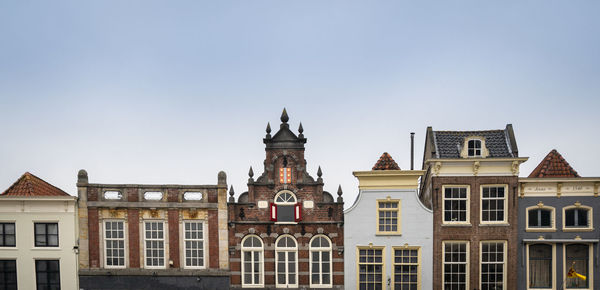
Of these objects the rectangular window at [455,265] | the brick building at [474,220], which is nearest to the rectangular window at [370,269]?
the brick building at [474,220]

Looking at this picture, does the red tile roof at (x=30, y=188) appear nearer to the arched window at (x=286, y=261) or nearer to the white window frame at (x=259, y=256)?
the white window frame at (x=259, y=256)

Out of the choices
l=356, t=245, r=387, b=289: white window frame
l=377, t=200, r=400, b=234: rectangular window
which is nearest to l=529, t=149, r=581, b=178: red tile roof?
l=377, t=200, r=400, b=234: rectangular window

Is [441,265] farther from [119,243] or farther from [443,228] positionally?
[119,243]

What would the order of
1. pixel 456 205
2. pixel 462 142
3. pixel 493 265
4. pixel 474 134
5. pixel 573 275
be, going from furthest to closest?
pixel 474 134
pixel 462 142
pixel 456 205
pixel 493 265
pixel 573 275

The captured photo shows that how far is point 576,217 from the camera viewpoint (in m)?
20.8

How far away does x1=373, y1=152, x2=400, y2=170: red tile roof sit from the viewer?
21.8 meters

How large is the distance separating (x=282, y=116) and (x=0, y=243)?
17.9 meters

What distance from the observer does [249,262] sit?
21719 millimetres

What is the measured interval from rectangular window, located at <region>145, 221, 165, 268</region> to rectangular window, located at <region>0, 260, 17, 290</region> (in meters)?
7.65

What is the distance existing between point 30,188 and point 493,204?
88.6 feet

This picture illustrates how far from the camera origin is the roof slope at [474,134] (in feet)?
70.2

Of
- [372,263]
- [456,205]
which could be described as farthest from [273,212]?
[456,205]

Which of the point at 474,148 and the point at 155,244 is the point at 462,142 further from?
the point at 155,244

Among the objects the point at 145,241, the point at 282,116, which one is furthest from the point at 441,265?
the point at 145,241
